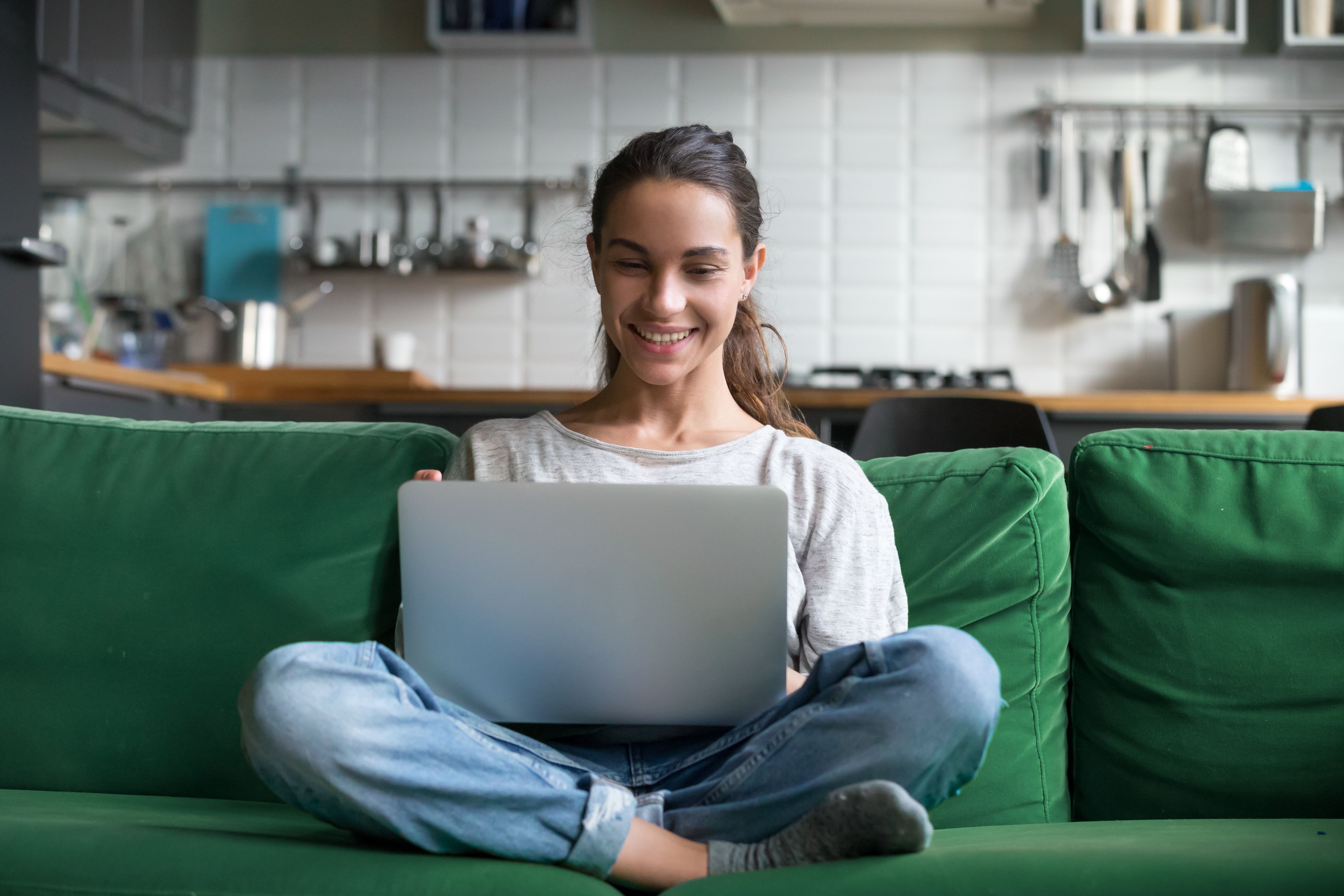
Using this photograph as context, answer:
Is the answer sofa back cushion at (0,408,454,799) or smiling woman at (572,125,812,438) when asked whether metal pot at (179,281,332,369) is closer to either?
sofa back cushion at (0,408,454,799)

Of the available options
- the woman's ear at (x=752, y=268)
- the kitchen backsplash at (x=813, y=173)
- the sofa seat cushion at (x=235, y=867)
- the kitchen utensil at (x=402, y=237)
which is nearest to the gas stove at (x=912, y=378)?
the kitchen backsplash at (x=813, y=173)

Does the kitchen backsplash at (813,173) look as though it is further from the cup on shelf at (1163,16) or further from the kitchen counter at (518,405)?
the kitchen counter at (518,405)

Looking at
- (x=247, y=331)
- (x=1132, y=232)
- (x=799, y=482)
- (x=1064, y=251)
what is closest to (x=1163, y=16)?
(x=1132, y=232)

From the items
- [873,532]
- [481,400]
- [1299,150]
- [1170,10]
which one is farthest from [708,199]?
[1299,150]

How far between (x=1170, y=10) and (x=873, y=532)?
3.17 metres

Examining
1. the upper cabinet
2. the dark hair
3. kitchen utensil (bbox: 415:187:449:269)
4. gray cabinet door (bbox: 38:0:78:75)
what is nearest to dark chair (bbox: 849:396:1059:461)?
the dark hair

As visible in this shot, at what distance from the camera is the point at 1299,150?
3988mm

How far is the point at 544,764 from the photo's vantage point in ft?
3.65

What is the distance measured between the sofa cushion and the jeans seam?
0.31 m

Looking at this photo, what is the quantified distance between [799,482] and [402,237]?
304 centimetres

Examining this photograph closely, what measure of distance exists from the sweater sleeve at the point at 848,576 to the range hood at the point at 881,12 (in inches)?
111

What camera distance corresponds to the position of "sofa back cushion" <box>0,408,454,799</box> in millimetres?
1364

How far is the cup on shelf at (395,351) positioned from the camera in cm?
399

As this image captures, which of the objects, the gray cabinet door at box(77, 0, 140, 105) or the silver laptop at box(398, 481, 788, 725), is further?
the gray cabinet door at box(77, 0, 140, 105)
